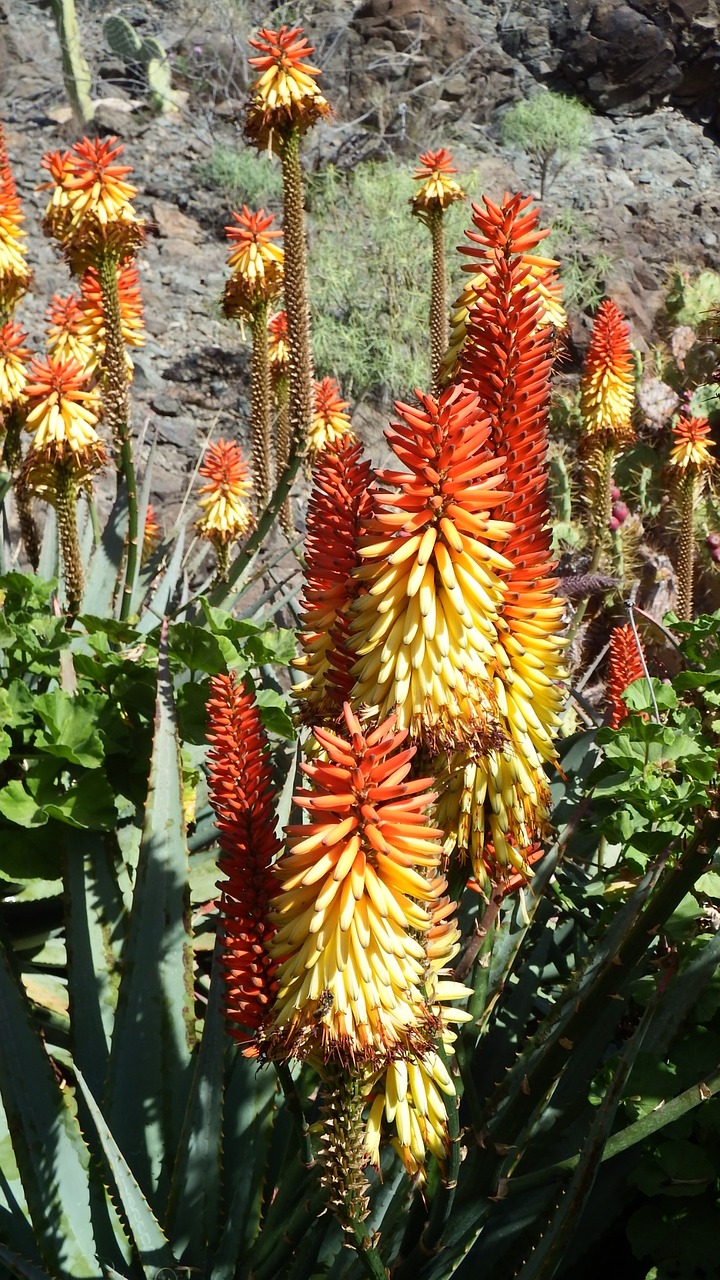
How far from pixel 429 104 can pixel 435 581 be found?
36.9 feet

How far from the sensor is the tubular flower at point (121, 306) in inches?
142

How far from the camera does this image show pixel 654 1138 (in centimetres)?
159

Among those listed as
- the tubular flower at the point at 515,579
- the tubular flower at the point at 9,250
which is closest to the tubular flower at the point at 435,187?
the tubular flower at the point at 9,250

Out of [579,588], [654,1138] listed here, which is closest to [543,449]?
[654,1138]

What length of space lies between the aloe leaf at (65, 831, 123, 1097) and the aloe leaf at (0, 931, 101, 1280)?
0.33 feet

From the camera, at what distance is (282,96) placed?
3512 mm

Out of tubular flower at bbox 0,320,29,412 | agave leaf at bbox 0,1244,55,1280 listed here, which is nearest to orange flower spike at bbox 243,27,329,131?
tubular flower at bbox 0,320,29,412

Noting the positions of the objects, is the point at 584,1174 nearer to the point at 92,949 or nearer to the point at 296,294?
the point at 92,949

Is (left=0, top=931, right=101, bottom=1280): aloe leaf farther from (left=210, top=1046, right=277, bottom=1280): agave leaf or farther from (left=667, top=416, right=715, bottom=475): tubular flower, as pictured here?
(left=667, top=416, right=715, bottom=475): tubular flower

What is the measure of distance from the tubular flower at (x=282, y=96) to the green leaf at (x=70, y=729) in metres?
2.33

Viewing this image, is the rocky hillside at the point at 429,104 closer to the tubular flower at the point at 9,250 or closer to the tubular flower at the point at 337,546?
the tubular flower at the point at 9,250


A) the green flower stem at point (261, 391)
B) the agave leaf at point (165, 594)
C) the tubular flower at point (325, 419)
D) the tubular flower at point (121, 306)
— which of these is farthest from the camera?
the tubular flower at point (325, 419)

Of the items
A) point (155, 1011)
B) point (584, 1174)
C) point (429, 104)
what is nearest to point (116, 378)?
point (155, 1011)

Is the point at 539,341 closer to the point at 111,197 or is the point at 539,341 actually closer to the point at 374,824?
the point at 374,824
